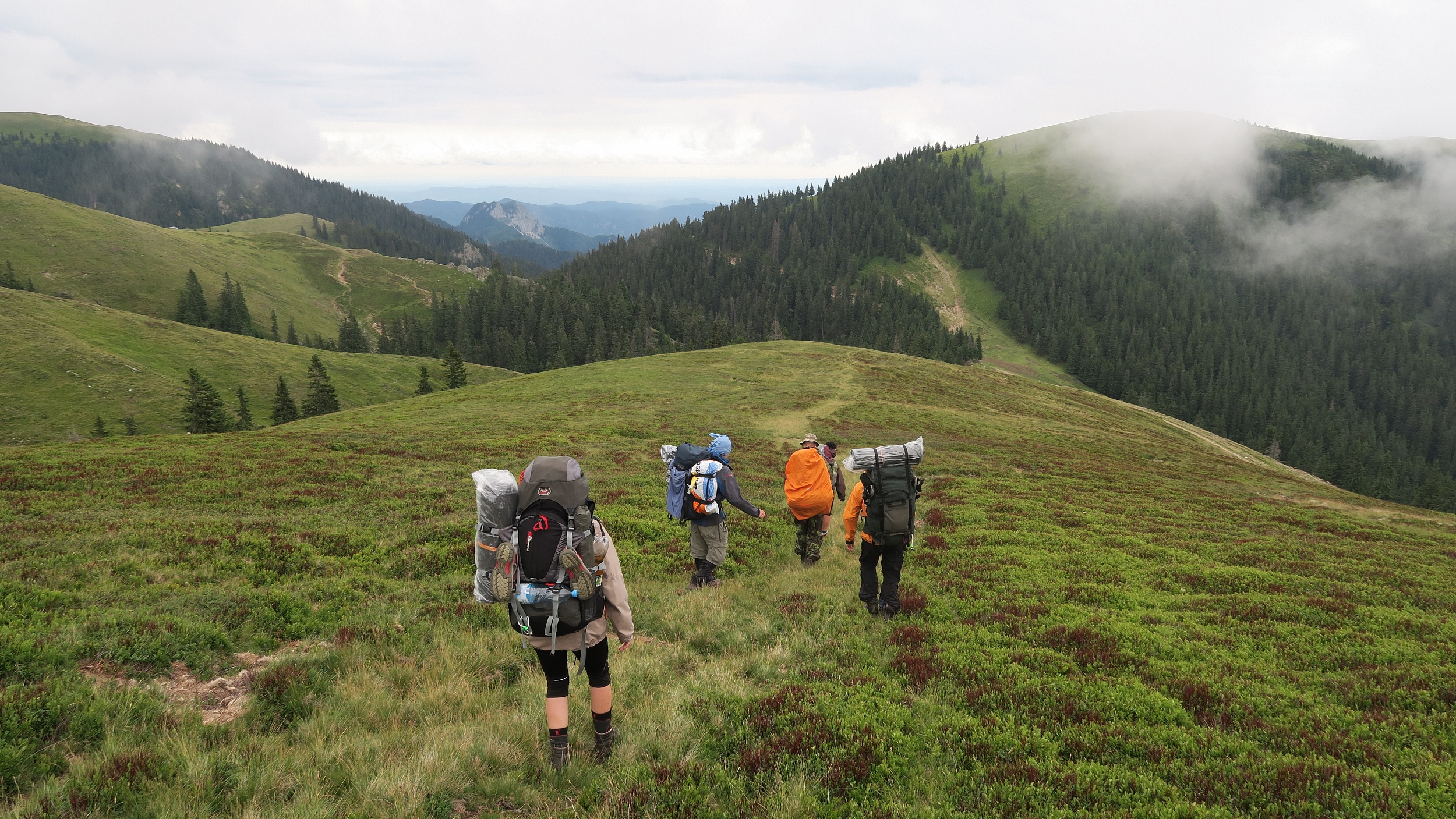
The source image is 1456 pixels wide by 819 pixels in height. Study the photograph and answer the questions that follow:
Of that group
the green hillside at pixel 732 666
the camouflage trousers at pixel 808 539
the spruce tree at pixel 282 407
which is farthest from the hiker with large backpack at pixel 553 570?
the spruce tree at pixel 282 407

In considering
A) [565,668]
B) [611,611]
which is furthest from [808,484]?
[565,668]

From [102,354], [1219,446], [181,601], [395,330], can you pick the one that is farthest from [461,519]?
[395,330]

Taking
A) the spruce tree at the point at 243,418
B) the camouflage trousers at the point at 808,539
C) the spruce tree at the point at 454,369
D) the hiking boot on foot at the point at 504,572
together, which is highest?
the hiking boot on foot at the point at 504,572

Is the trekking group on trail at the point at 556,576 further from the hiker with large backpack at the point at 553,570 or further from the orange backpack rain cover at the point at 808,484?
the orange backpack rain cover at the point at 808,484

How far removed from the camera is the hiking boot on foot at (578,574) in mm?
5617

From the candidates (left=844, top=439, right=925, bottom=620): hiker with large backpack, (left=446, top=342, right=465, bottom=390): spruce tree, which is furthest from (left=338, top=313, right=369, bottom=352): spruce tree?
(left=844, top=439, right=925, bottom=620): hiker with large backpack

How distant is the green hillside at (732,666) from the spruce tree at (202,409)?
5490cm

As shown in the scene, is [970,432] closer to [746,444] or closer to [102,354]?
[746,444]

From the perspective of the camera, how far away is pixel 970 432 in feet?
158

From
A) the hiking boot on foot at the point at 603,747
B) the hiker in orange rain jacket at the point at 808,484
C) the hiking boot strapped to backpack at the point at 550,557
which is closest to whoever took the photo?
the hiking boot strapped to backpack at the point at 550,557

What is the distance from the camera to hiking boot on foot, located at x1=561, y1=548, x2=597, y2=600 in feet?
18.4

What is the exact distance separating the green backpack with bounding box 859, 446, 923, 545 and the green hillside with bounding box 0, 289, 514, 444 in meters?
90.6

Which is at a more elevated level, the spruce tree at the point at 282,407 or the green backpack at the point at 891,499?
the green backpack at the point at 891,499

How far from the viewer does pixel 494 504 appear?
19.2ft
